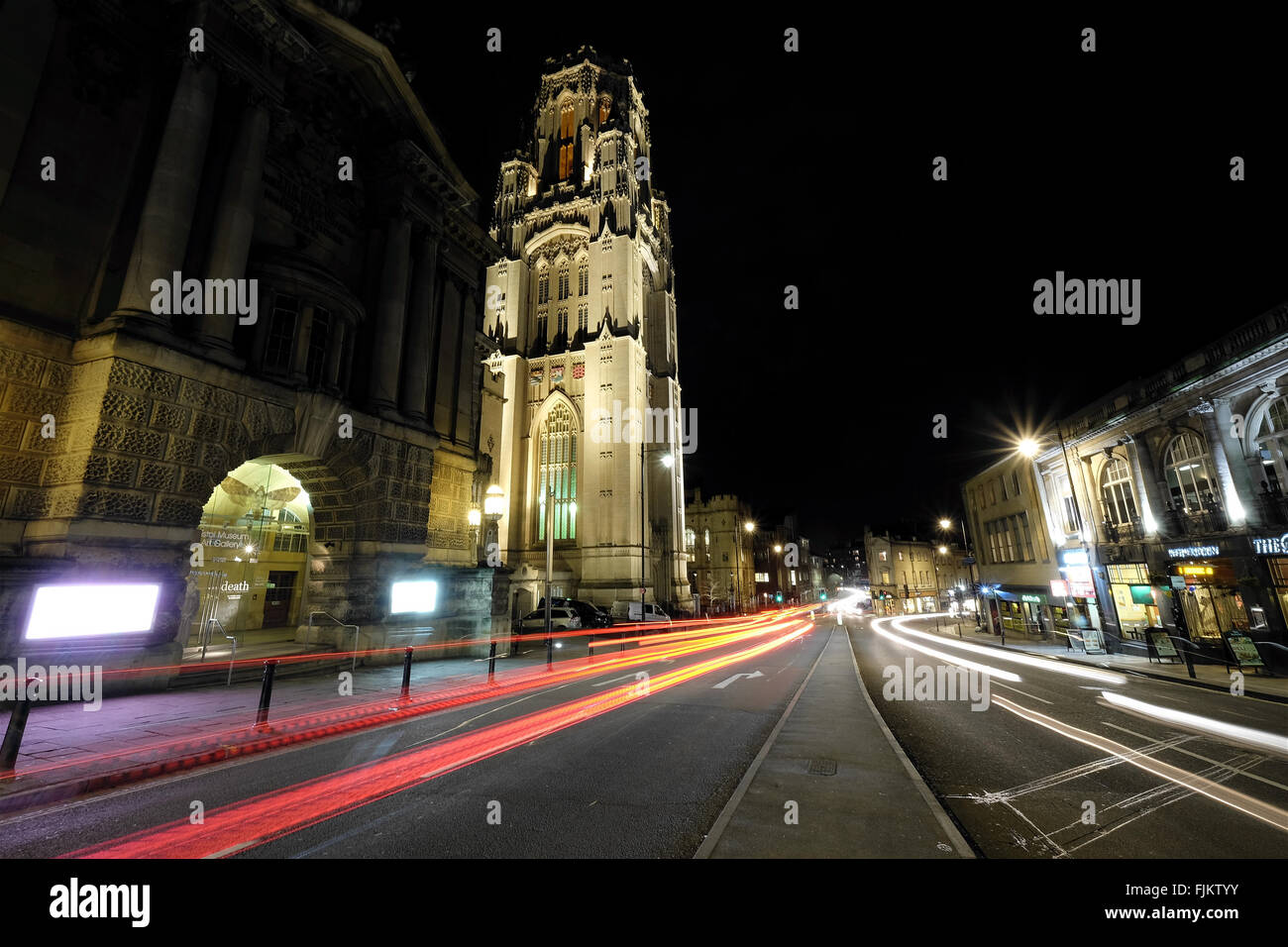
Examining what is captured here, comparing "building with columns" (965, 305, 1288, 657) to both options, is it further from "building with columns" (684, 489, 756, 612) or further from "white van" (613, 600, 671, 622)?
"building with columns" (684, 489, 756, 612)

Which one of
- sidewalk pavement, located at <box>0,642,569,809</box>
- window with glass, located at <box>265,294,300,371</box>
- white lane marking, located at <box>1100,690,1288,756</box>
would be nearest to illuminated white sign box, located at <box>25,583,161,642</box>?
sidewalk pavement, located at <box>0,642,569,809</box>

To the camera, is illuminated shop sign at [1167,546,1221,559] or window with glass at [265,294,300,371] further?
illuminated shop sign at [1167,546,1221,559]

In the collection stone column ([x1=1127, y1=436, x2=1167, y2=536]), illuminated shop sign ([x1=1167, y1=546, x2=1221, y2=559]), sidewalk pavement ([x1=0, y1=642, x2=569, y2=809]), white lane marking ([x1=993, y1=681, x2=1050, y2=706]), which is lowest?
white lane marking ([x1=993, y1=681, x2=1050, y2=706])

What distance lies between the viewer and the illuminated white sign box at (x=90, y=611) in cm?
945

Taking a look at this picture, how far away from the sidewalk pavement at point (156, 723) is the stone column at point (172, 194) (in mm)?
8463

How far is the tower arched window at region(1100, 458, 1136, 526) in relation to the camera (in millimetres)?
22312

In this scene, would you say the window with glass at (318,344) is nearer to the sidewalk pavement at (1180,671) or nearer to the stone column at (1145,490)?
the sidewalk pavement at (1180,671)

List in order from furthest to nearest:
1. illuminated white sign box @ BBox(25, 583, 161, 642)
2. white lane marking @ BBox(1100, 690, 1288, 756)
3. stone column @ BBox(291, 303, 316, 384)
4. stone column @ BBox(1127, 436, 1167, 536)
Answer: stone column @ BBox(1127, 436, 1167, 536) < stone column @ BBox(291, 303, 316, 384) < illuminated white sign box @ BBox(25, 583, 161, 642) < white lane marking @ BBox(1100, 690, 1288, 756)

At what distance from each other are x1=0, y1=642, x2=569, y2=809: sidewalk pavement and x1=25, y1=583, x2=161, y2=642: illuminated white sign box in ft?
4.41

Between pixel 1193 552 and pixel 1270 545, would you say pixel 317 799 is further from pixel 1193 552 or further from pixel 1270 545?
pixel 1193 552

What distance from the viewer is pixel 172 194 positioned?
12.4m

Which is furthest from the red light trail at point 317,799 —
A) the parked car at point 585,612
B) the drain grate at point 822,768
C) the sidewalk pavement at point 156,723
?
the parked car at point 585,612
